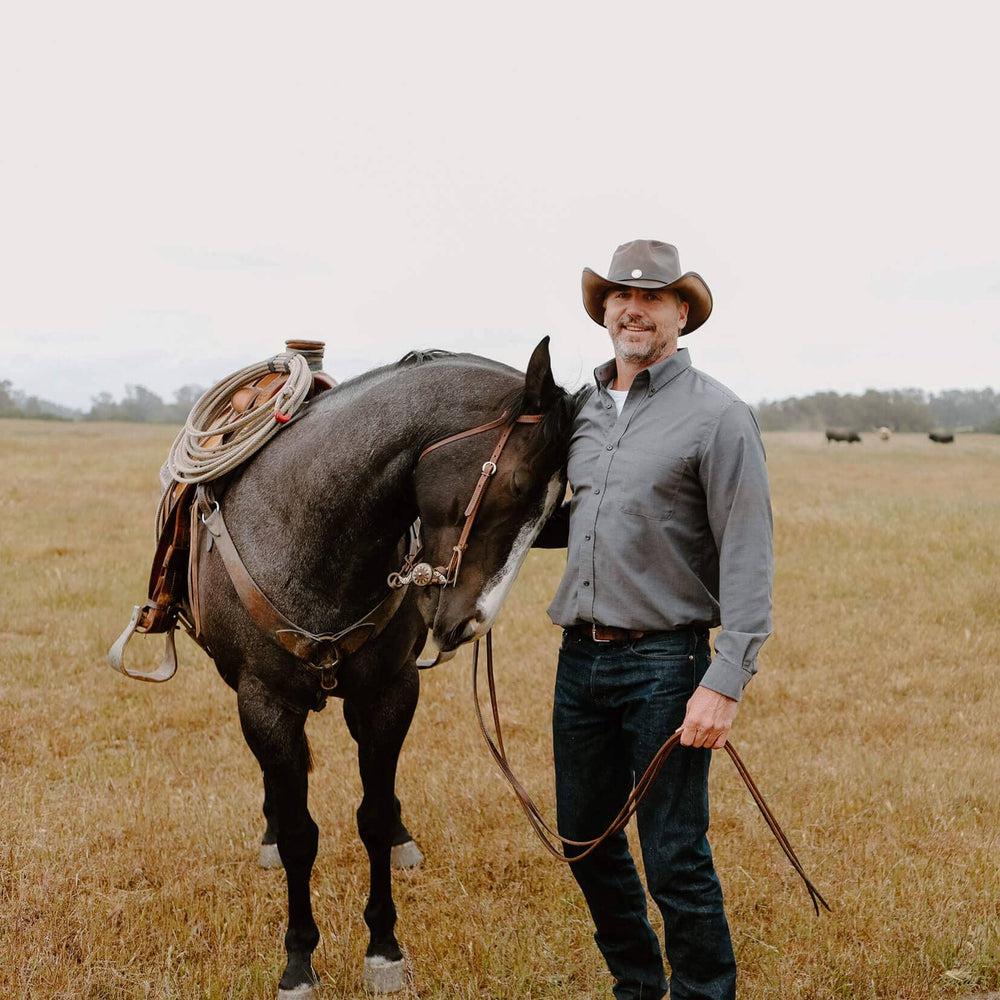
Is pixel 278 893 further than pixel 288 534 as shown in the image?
Yes

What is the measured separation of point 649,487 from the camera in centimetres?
272

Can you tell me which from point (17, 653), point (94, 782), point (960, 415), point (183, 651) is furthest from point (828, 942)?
point (960, 415)

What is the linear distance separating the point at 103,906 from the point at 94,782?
1.43 meters

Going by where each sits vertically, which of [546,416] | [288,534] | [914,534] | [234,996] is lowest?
[234,996]

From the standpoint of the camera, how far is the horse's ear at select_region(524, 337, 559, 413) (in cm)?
263

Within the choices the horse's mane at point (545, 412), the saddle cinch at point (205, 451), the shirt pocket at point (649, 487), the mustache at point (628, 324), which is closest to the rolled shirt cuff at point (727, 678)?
the shirt pocket at point (649, 487)

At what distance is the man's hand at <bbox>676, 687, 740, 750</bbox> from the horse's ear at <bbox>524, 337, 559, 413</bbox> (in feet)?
3.14

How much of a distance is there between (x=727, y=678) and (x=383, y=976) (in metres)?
2.00

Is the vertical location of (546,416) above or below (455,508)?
above

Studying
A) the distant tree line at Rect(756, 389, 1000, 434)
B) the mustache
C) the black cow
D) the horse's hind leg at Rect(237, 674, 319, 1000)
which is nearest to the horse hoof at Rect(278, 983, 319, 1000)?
the horse's hind leg at Rect(237, 674, 319, 1000)

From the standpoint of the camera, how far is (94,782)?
17.1 feet

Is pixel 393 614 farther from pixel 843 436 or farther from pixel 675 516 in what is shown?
pixel 843 436

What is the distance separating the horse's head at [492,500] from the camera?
2.67 metres

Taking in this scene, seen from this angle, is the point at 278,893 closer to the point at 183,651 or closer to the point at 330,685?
the point at 330,685
